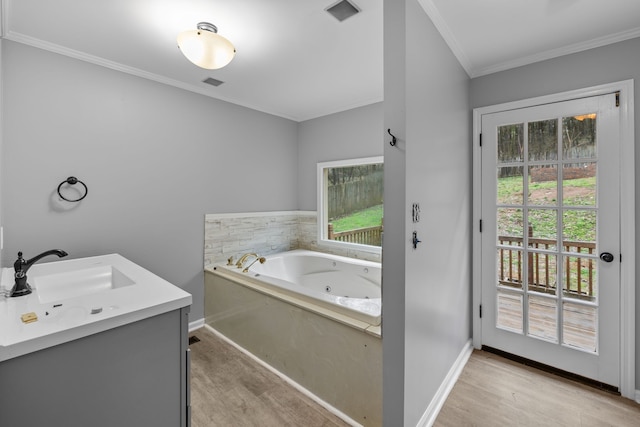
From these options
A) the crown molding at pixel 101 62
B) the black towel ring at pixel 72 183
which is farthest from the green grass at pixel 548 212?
the black towel ring at pixel 72 183

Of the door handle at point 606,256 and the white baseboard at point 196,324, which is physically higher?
the door handle at point 606,256

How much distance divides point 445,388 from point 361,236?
2.00m

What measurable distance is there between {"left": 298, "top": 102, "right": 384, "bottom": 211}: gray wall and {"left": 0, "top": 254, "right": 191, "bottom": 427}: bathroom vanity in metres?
2.59

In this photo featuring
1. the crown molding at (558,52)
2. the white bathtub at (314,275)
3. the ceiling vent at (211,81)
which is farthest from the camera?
the ceiling vent at (211,81)

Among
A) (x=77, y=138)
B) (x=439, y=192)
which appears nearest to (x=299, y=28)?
(x=439, y=192)

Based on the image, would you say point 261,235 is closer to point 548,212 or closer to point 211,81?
point 211,81

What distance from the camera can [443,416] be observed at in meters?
1.73

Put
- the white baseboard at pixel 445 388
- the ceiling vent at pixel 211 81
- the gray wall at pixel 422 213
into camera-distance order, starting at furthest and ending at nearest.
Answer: the ceiling vent at pixel 211 81 → the white baseboard at pixel 445 388 → the gray wall at pixel 422 213

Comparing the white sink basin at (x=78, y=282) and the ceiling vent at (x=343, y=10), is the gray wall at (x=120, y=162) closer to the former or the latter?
the white sink basin at (x=78, y=282)

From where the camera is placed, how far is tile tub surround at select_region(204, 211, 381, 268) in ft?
10.1

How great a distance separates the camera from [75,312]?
106cm

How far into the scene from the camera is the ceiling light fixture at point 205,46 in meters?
1.70

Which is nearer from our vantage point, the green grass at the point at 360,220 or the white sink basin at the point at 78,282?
the white sink basin at the point at 78,282

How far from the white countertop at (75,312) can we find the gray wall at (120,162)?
31.0 inches
